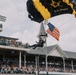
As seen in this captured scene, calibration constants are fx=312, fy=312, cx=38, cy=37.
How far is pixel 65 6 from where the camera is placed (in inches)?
814

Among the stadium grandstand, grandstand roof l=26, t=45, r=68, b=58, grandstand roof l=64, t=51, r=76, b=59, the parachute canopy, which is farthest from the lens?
grandstand roof l=64, t=51, r=76, b=59

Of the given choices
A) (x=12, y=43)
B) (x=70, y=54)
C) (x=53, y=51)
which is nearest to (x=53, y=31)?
(x=12, y=43)

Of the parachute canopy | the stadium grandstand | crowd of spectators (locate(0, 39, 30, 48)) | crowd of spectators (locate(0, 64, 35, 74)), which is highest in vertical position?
the parachute canopy

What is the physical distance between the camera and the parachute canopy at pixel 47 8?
2017cm

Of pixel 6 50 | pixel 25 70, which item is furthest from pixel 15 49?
pixel 25 70

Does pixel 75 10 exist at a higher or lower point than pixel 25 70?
higher

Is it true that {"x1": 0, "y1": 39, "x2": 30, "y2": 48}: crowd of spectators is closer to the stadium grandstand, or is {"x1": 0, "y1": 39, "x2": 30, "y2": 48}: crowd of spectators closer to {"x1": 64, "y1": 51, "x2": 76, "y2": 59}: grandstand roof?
the stadium grandstand

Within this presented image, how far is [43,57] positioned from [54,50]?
2.32 meters

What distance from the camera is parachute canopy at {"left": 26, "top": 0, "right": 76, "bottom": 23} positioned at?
20.2 m

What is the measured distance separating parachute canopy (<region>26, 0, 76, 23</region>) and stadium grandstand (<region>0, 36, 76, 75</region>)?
596 inches

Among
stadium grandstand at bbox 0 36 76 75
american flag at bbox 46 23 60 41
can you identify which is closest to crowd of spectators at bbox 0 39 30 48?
stadium grandstand at bbox 0 36 76 75

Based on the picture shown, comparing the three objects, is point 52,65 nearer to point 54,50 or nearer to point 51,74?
point 54,50

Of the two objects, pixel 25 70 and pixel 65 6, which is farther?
pixel 25 70

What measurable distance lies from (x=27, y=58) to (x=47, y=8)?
28.1 metres
